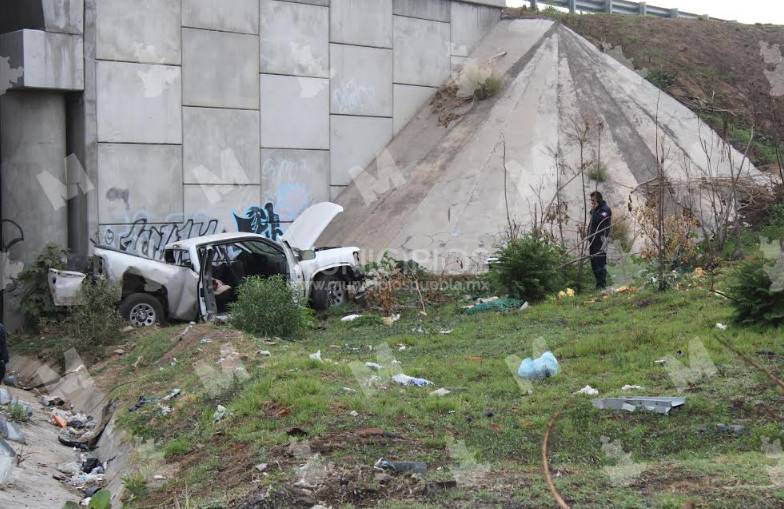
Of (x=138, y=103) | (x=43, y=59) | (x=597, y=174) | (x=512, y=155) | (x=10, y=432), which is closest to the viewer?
(x=10, y=432)

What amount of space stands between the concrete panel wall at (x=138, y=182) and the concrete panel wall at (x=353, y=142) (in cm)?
415

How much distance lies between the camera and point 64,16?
17.7 meters

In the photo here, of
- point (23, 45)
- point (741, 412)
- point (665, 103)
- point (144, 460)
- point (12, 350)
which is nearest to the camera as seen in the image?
point (741, 412)

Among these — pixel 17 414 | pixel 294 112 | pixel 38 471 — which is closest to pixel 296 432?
→ pixel 38 471

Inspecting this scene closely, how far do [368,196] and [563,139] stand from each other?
16.0ft

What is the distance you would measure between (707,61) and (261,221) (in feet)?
54.0

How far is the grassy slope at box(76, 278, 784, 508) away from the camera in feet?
20.4

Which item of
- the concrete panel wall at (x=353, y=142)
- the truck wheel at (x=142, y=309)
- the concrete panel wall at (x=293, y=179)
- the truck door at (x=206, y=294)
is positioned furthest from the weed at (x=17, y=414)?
the concrete panel wall at (x=353, y=142)

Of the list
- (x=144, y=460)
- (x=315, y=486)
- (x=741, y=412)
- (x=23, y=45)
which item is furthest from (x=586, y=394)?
(x=23, y=45)

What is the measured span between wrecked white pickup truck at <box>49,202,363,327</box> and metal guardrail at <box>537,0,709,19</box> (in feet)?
57.3

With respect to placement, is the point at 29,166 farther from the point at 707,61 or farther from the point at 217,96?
the point at 707,61

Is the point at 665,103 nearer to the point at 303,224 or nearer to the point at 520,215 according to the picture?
the point at 520,215

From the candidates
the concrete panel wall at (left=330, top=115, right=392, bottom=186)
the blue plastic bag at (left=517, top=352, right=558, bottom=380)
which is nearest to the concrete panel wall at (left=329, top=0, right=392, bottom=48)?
the concrete panel wall at (left=330, top=115, right=392, bottom=186)

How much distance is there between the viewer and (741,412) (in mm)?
7957
